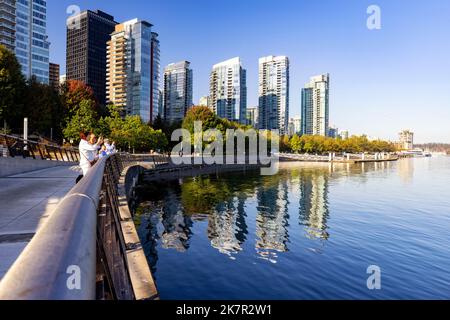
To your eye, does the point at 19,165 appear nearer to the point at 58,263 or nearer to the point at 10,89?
the point at 58,263

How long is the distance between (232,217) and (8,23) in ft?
390

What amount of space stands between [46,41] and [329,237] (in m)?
138

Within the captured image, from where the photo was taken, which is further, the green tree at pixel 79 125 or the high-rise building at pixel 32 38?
the high-rise building at pixel 32 38

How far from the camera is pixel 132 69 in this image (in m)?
168

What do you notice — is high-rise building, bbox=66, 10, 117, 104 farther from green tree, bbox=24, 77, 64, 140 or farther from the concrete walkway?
the concrete walkway

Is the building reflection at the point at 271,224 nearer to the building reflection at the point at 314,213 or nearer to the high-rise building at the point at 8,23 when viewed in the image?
the building reflection at the point at 314,213

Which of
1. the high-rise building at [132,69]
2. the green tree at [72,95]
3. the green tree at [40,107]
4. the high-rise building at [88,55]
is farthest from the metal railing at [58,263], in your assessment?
the high-rise building at [88,55]

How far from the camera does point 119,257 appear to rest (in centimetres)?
590

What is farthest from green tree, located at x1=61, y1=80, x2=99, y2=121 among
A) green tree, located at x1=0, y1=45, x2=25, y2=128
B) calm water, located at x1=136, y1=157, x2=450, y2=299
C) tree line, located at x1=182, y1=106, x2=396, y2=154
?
calm water, located at x1=136, y1=157, x2=450, y2=299

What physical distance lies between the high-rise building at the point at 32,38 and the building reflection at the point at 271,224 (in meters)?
109

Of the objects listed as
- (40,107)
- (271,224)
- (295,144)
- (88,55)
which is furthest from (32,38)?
(271,224)

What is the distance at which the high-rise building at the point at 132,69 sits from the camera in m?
164

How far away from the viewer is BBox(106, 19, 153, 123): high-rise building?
164 m
